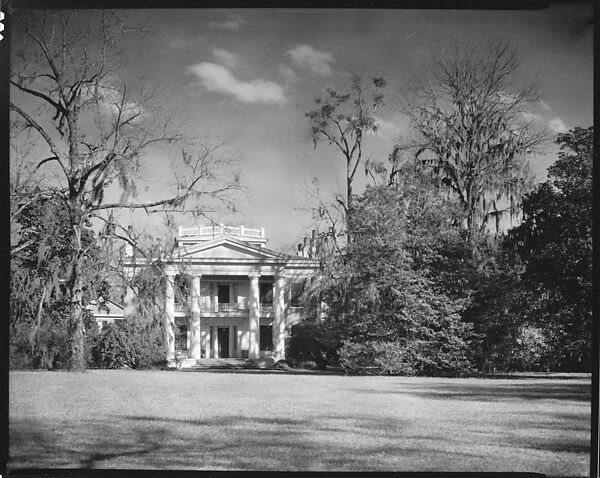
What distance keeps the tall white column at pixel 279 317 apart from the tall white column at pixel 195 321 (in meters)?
0.90

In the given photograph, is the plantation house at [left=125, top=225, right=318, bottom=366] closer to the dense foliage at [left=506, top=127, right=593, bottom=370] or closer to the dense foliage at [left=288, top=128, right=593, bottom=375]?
the dense foliage at [left=288, top=128, right=593, bottom=375]

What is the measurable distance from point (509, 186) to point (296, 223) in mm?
2580

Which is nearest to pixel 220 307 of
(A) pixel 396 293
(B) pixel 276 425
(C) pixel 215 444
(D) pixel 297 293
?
(D) pixel 297 293

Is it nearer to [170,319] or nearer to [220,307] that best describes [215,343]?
[220,307]

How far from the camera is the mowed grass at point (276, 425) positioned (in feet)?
18.0

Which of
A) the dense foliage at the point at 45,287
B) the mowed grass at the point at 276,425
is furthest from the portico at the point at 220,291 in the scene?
the dense foliage at the point at 45,287

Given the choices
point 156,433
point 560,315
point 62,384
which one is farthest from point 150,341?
point 560,315

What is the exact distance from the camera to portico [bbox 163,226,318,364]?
307 inches

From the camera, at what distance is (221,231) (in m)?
7.65

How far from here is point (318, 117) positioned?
7215 millimetres

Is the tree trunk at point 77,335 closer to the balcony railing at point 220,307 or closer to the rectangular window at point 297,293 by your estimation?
the balcony railing at point 220,307

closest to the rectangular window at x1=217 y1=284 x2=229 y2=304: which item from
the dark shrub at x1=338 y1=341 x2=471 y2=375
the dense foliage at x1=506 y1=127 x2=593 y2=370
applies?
the dark shrub at x1=338 y1=341 x2=471 y2=375

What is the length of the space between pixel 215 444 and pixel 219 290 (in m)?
2.57

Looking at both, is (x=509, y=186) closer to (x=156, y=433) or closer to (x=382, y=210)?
(x=382, y=210)
